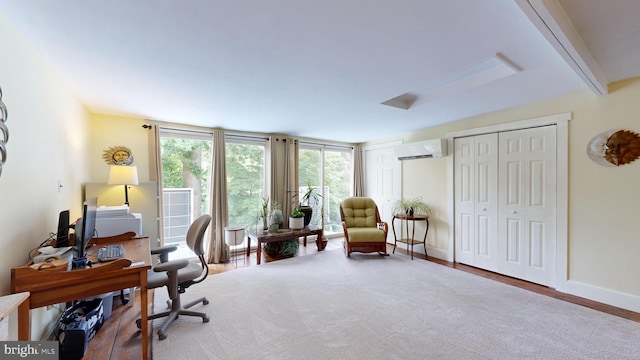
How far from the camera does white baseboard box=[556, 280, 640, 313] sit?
2500 mm

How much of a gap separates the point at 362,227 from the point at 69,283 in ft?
13.0

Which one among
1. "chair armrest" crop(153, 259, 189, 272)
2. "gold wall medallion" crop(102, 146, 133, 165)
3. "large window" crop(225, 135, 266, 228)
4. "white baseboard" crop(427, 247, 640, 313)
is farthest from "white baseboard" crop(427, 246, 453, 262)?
"gold wall medallion" crop(102, 146, 133, 165)

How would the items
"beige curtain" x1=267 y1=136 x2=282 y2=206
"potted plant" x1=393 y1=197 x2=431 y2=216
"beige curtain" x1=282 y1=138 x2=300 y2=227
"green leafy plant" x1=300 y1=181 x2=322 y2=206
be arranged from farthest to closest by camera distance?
"green leafy plant" x1=300 y1=181 x2=322 y2=206 → "beige curtain" x1=282 y1=138 x2=300 y2=227 → "beige curtain" x1=267 y1=136 x2=282 y2=206 → "potted plant" x1=393 y1=197 x2=431 y2=216

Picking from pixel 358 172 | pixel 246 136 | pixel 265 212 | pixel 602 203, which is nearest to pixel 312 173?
pixel 358 172

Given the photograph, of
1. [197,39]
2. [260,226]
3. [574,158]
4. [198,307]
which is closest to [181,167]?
[260,226]

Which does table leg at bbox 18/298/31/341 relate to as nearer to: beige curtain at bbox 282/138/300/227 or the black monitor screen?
the black monitor screen

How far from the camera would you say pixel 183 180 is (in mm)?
4164

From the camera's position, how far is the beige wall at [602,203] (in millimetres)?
2523

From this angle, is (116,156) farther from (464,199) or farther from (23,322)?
(464,199)

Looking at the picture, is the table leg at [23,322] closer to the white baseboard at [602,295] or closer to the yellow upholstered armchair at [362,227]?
the yellow upholstered armchair at [362,227]

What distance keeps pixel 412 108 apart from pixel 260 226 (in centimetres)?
329

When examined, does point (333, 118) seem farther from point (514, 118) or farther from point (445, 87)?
point (514, 118)

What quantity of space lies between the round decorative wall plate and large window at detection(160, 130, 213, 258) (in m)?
5.27

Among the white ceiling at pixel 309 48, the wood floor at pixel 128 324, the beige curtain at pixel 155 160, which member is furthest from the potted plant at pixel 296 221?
the white ceiling at pixel 309 48
